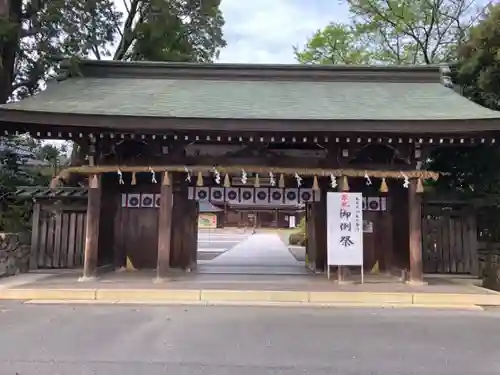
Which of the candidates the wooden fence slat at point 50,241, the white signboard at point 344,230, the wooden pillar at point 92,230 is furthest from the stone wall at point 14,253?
the white signboard at point 344,230

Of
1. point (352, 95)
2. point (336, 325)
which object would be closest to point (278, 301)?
point (336, 325)

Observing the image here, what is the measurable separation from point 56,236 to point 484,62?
42.1 feet

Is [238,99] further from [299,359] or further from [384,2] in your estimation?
[384,2]

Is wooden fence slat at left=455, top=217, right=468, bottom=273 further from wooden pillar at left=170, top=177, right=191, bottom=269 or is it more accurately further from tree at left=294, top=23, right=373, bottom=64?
tree at left=294, top=23, right=373, bottom=64

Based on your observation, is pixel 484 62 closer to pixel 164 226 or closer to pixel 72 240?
pixel 164 226

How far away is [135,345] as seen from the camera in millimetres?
5824

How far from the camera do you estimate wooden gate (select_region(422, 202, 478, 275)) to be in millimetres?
12719

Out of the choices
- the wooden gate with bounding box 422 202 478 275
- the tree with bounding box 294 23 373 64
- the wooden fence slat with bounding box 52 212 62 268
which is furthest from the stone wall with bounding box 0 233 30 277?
the tree with bounding box 294 23 373 64

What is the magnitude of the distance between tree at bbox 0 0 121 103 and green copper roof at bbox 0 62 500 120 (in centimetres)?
218

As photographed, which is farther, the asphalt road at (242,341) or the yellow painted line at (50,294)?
the yellow painted line at (50,294)

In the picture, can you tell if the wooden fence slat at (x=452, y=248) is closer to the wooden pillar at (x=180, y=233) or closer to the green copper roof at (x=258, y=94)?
the green copper roof at (x=258, y=94)

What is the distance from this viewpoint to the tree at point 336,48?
27.4 m

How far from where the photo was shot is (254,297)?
9.23m

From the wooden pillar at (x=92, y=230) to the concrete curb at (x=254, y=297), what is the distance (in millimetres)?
1512
